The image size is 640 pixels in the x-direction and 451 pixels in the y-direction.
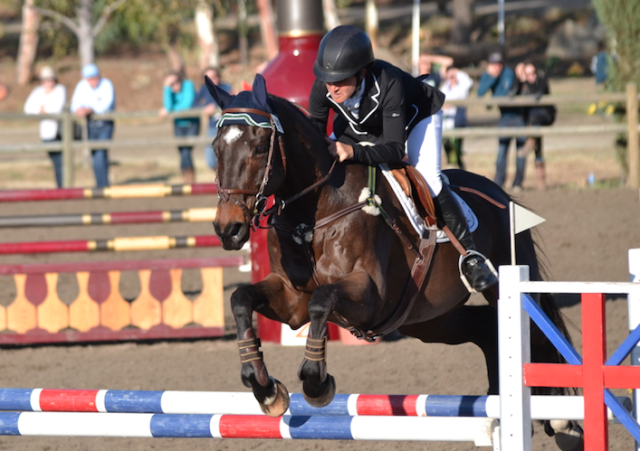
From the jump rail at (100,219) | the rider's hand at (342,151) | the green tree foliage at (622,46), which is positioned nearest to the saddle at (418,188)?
the rider's hand at (342,151)

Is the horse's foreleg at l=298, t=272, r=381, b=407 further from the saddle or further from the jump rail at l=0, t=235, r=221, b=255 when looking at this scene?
the jump rail at l=0, t=235, r=221, b=255

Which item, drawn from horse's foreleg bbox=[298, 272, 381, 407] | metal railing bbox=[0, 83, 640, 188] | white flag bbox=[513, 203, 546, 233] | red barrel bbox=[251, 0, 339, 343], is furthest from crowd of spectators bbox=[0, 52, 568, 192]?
horse's foreleg bbox=[298, 272, 381, 407]

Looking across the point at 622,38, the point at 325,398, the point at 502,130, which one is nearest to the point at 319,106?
the point at 325,398

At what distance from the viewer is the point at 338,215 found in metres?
3.55

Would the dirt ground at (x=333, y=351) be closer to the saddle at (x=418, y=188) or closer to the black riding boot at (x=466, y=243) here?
the black riding boot at (x=466, y=243)

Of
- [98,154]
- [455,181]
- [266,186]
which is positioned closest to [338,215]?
[266,186]

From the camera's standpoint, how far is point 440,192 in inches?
157

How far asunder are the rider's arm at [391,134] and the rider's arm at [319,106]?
0.28 m

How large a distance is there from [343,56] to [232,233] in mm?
906

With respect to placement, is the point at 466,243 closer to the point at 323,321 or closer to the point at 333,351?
the point at 323,321

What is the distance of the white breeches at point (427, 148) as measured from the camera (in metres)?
3.97

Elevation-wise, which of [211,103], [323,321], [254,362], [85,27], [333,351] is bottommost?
[333,351]

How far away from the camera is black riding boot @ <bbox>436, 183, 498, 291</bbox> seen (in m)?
3.95

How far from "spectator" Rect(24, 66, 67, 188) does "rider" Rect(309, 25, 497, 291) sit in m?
8.72
